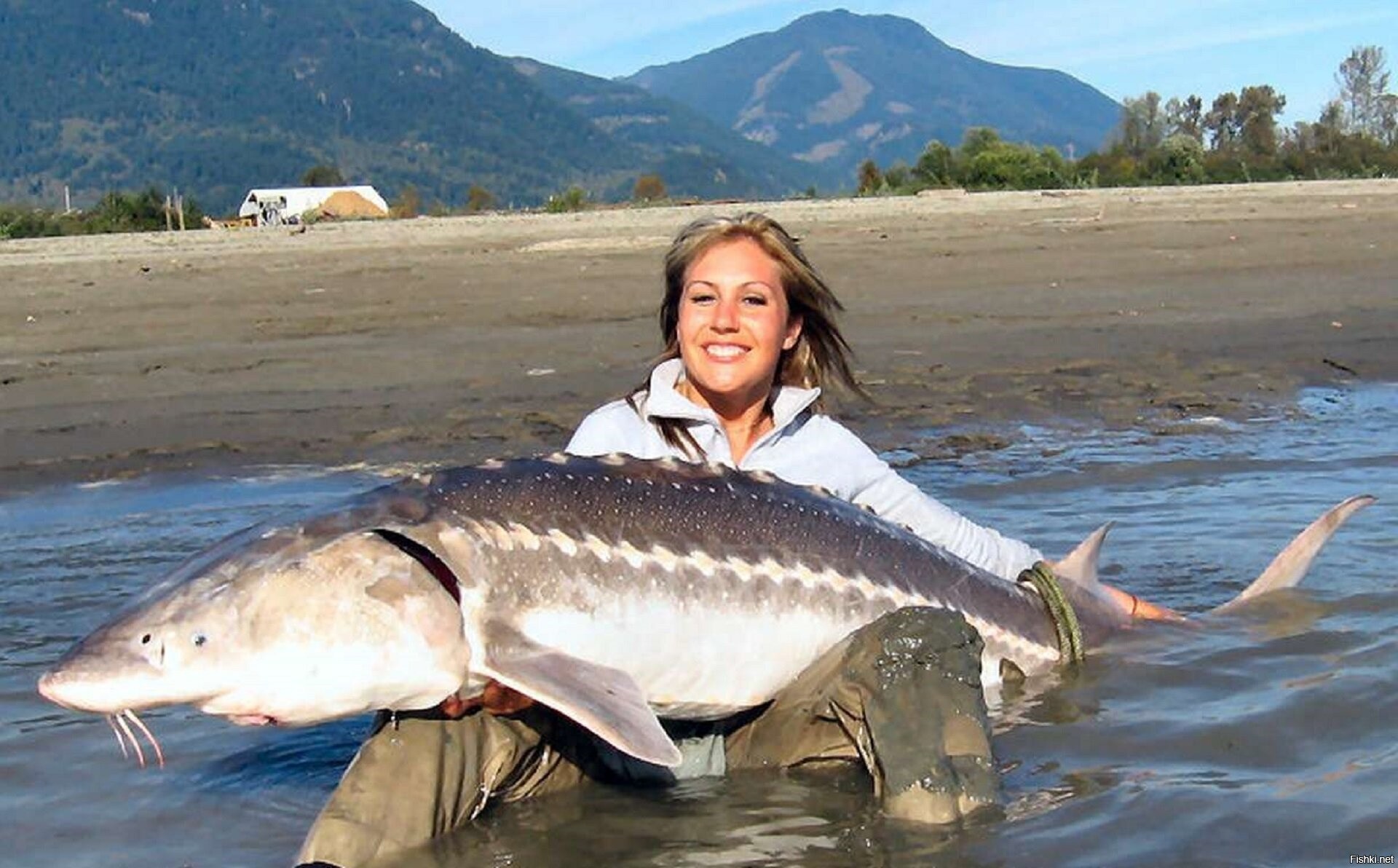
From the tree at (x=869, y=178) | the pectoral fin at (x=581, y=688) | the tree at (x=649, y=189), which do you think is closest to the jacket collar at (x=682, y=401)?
the pectoral fin at (x=581, y=688)

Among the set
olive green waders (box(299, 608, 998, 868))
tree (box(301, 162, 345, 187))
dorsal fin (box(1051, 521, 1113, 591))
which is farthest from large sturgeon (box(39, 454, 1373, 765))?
tree (box(301, 162, 345, 187))

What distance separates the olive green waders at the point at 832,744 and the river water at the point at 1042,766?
8 centimetres

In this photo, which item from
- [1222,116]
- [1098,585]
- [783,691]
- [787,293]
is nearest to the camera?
[783,691]

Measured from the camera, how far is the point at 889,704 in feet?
12.5

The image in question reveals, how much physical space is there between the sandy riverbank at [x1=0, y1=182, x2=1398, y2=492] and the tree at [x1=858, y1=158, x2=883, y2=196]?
1812 centimetres

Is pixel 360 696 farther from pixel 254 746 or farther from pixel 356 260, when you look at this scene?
pixel 356 260

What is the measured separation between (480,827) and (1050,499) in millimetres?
3998

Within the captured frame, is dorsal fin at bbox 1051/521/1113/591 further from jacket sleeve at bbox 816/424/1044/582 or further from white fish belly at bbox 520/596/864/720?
white fish belly at bbox 520/596/864/720

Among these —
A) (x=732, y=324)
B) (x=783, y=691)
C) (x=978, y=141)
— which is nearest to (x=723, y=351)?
(x=732, y=324)

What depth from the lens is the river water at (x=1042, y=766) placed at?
12.2 feet

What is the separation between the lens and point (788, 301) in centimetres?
488

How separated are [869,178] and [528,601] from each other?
125 feet

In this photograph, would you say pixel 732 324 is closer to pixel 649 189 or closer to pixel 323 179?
pixel 649 189

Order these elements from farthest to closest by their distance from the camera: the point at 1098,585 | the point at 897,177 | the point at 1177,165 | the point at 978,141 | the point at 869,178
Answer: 1. the point at 978,141
2. the point at 897,177
3. the point at 869,178
4. the point at 1177,165
5. the point at 1098,585
